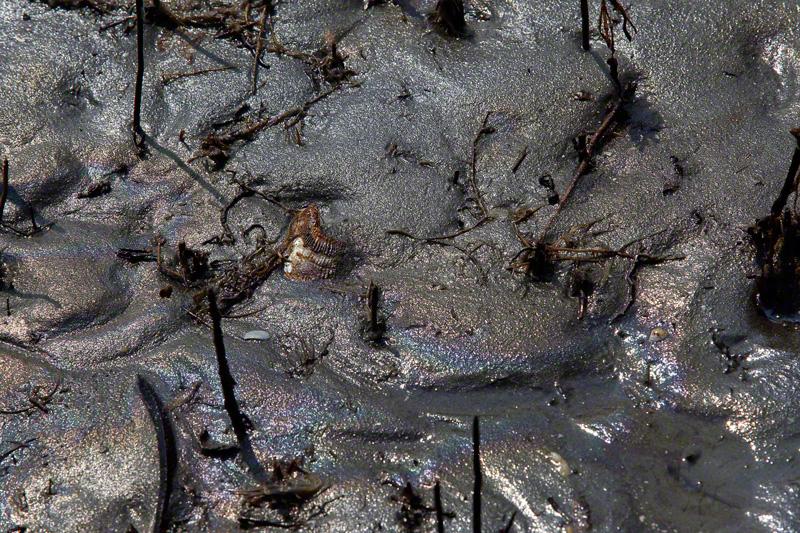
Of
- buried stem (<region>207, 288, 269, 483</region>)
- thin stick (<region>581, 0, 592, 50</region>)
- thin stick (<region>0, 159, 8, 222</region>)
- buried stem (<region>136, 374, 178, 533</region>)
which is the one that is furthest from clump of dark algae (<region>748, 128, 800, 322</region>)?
thin stick (<region>0, 159, 8, 222</region>)

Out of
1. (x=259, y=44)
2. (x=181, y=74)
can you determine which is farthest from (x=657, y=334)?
(x=181, y=74)

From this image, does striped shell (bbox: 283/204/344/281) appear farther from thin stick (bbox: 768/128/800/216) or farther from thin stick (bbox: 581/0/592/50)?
thin stick (bbox: 768/128/800/216)

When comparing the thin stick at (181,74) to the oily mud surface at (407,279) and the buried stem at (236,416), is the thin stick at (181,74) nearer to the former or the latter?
the oily mud surface at (407,279)

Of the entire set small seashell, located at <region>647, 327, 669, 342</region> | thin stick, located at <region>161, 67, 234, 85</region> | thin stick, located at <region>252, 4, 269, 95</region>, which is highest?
thin stick, located at <region>252, 4, 269, 95</region>

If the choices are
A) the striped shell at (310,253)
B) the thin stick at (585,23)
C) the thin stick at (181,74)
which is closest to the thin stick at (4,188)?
the thin stick at (181,74)

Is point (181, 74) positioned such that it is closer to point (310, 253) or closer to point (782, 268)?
point (310, 253)

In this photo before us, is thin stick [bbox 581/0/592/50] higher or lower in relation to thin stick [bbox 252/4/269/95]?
higher

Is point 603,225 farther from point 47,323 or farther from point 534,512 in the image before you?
point 47,323
